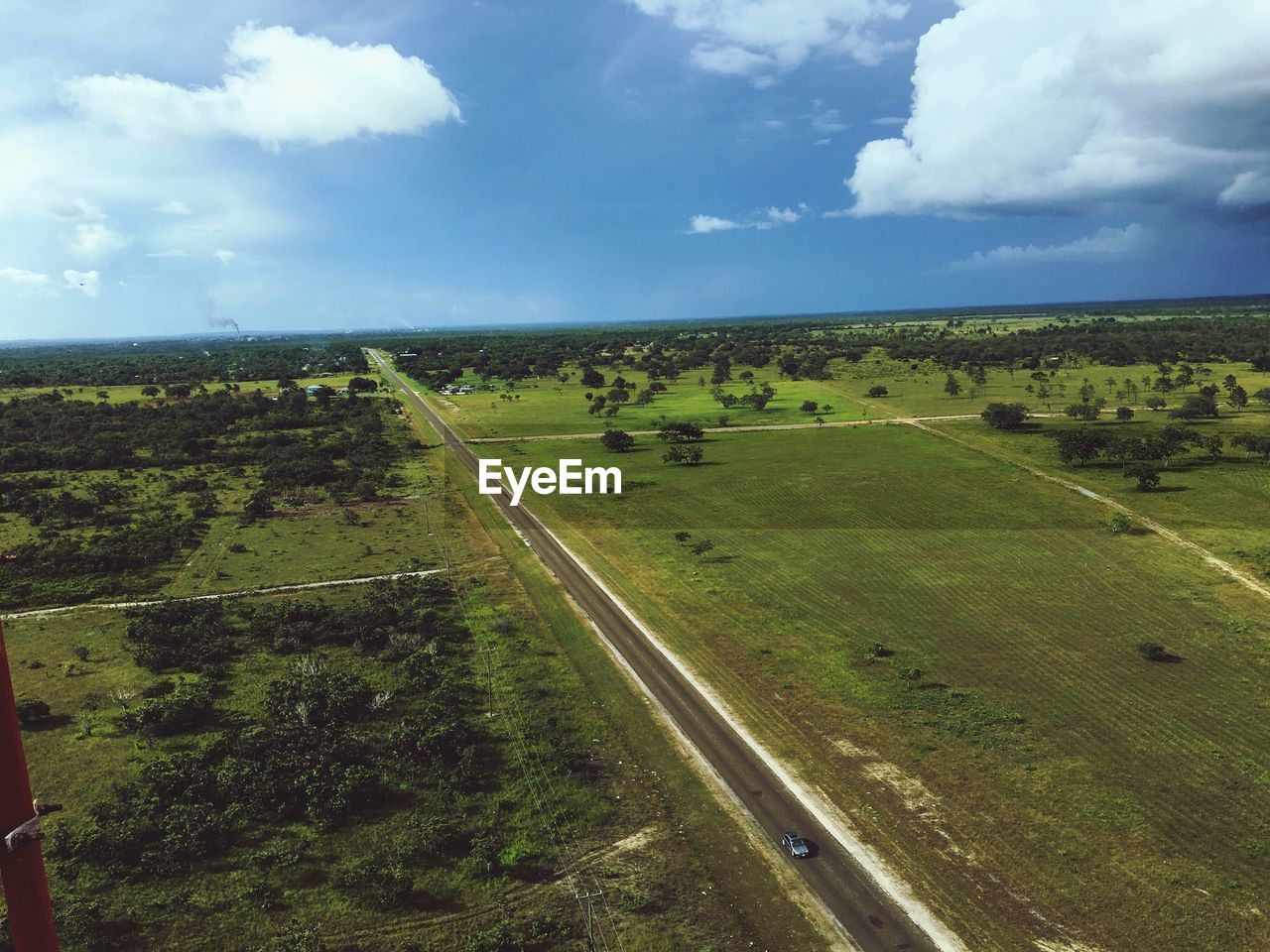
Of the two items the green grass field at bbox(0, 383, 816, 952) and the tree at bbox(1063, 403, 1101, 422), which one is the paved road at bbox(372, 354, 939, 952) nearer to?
the green grass field at bbox(0, 383, 816, 952)

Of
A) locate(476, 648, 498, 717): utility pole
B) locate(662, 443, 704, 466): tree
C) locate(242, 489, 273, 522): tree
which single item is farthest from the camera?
locate(662, 443, 704, 466): tree

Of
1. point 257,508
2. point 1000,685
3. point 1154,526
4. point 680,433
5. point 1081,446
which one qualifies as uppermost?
point 680,433

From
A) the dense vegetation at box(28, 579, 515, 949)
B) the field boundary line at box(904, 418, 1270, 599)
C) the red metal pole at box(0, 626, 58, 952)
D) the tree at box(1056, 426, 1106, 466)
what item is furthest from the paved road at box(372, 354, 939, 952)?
the tree at box(1056, 426, 1106, 466)

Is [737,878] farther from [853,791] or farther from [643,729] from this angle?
[643,729]

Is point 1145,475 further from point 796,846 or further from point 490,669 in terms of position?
point 490,669

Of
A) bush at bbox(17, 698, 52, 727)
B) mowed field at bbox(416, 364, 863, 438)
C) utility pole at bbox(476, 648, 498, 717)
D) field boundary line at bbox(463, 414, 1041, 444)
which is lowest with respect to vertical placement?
utility pole at bbox(476, 648, 498, 717)

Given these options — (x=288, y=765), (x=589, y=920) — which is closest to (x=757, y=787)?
(x=589, y=920)
